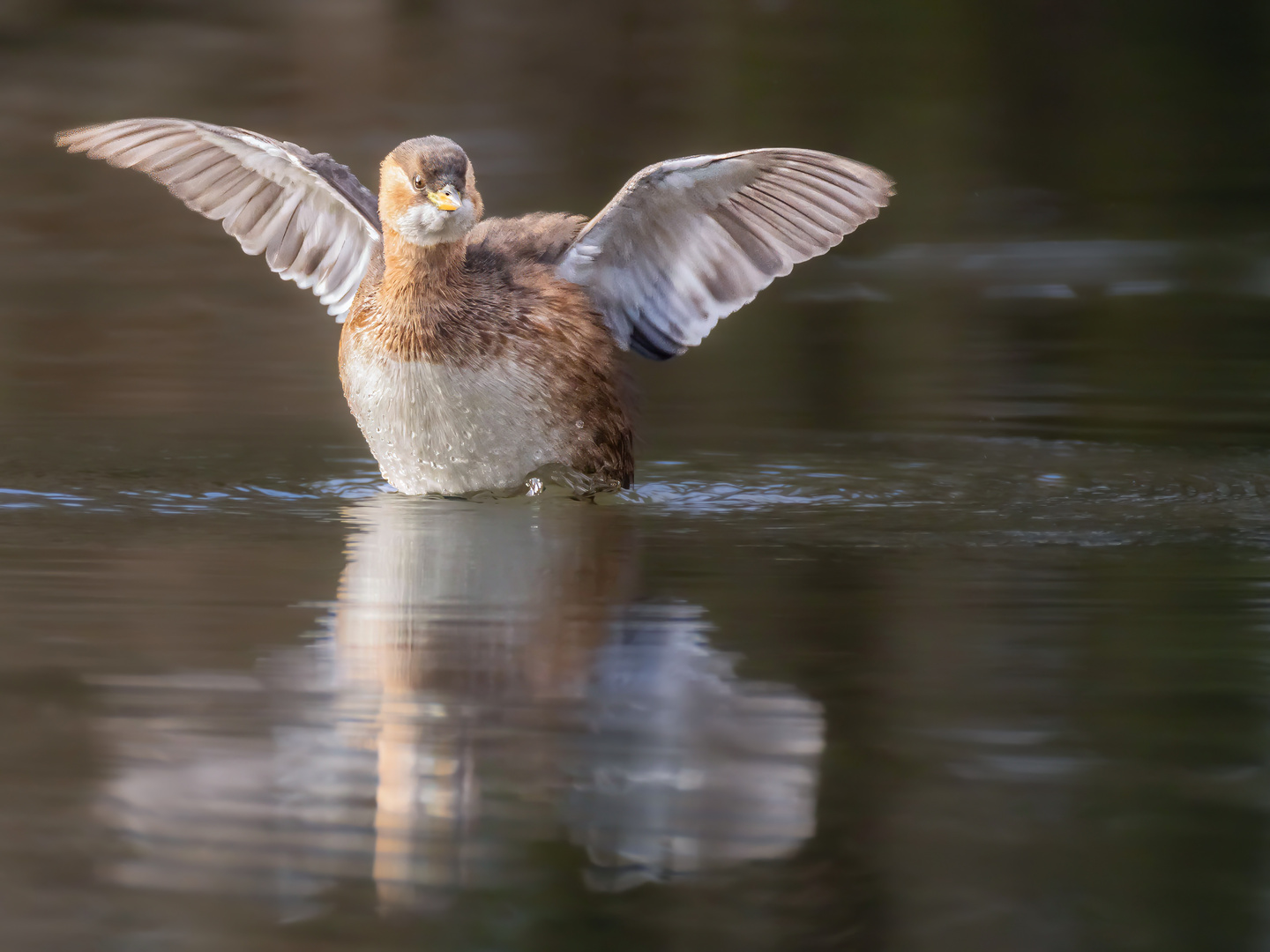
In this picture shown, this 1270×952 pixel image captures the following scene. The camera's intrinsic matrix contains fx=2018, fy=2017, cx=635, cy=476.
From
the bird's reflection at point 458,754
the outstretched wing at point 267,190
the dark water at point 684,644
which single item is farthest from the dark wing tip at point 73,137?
the bird's reflection at point 458,754

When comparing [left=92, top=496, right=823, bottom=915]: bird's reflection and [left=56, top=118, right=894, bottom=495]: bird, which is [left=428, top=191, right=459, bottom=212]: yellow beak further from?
[left=92, top=496, right=823, bottom=915]: bird's reflection

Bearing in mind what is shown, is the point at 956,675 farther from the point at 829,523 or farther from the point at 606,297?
the point at 606,297

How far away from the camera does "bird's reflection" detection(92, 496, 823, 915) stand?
3.48 meters

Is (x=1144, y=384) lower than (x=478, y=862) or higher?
higher

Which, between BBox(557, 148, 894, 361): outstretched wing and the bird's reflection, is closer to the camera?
the bird's reflection

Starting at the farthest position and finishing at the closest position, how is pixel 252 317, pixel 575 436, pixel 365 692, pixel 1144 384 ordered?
pixel 252 317 → pixel 1144 384 → pixel 575 436 → pixel 365 692

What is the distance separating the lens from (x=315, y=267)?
8.53m

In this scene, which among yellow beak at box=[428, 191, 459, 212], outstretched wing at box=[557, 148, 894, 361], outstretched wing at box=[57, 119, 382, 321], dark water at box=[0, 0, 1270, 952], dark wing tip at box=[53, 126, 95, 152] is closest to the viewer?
dark water at box=[0, 0, 1270, 952]

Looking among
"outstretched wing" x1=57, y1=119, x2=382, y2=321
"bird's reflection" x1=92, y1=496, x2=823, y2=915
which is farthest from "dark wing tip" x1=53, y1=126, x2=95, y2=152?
"bird's reflection" x1=92, y1=496, x2=823, y2=915

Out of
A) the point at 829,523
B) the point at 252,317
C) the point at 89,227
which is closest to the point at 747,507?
the point at 829,523

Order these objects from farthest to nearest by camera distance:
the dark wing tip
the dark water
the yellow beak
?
the dark wing tip
the yellow beak
the dark water

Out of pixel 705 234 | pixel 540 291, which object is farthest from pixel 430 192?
pixel 705 234

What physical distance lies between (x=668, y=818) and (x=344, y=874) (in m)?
0.61

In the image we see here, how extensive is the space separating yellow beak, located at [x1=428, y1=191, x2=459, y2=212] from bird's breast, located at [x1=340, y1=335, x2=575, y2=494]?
53 cm
